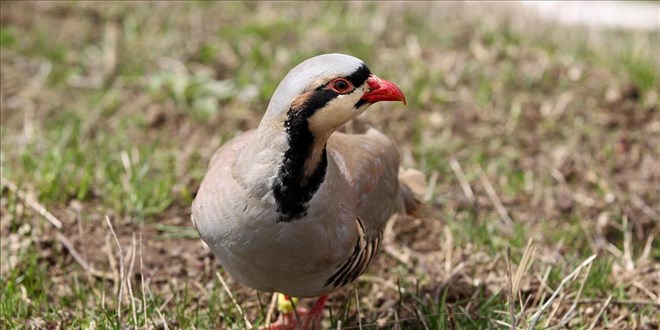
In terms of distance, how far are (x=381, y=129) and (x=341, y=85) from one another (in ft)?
8.79

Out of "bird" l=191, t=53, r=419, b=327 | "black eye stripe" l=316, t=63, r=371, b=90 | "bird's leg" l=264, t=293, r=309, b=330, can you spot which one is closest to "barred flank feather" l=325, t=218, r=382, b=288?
"bird" l=191, t=53, r=419, b=327

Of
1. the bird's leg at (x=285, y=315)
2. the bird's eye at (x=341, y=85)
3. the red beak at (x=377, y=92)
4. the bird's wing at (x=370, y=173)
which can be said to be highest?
the bird's eye at (x=341, y=85)

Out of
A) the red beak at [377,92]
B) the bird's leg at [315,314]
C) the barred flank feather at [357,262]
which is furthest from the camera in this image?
the bird's leg at [315,314]

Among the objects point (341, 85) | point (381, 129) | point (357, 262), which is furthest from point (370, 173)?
point (381, 129)

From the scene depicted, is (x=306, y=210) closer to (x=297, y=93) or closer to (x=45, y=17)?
(x=297, y=93)

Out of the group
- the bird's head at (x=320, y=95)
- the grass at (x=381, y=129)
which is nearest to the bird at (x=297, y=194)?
the bird's head at (x=320, y=95)

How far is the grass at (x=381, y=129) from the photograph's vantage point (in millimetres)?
4320

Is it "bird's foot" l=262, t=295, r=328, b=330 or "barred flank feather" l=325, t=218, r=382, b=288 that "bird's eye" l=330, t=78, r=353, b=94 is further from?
"bird's foot" l=262, t=295, r=328, b=330

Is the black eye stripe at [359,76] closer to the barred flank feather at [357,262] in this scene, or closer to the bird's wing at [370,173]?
the bird's wing at [370,173]

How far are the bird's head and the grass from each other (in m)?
0.83

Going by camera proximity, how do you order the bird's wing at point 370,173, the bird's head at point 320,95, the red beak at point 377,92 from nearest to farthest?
the bird's head at point 320,95 → the red beak at point 377,92 → the bird's wing at point 370,173

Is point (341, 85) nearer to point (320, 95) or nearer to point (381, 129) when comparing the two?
point (320, 95)

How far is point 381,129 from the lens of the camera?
6039 mm

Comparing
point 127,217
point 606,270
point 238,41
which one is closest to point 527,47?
point 238,41
